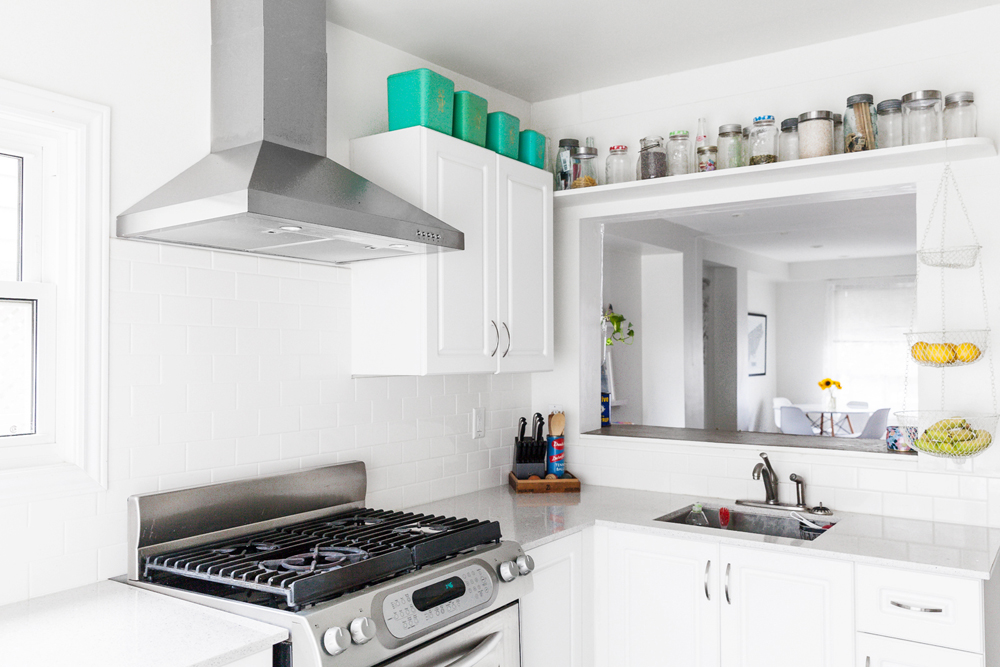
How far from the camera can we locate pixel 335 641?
1635 mm

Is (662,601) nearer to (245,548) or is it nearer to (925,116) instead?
(245,548)

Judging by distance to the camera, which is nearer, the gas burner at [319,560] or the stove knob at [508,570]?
the gas burner at [319,560]

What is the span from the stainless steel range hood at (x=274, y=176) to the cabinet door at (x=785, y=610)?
1.38 metres

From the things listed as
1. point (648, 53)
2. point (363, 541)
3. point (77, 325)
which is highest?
point (648, 53)

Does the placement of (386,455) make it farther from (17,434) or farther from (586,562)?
(17,434)

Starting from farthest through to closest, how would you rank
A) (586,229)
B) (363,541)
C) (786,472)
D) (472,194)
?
(586,229)
(786,472)
(472,194)
(363,541)

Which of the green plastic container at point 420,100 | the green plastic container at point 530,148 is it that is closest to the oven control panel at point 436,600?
the green plastic container at point 420,100

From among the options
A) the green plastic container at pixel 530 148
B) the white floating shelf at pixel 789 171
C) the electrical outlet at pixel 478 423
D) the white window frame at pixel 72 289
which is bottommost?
the electrical outlet at pixel 478 423

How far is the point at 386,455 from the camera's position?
285cm

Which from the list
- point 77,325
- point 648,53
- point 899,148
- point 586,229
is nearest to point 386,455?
point 77,325

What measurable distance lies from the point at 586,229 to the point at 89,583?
2.42 m

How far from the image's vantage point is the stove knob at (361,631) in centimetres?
169

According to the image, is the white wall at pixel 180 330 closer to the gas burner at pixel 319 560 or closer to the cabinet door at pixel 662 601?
the gas burner at pixel 319 560

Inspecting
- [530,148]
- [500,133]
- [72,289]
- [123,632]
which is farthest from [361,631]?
[530,148]
